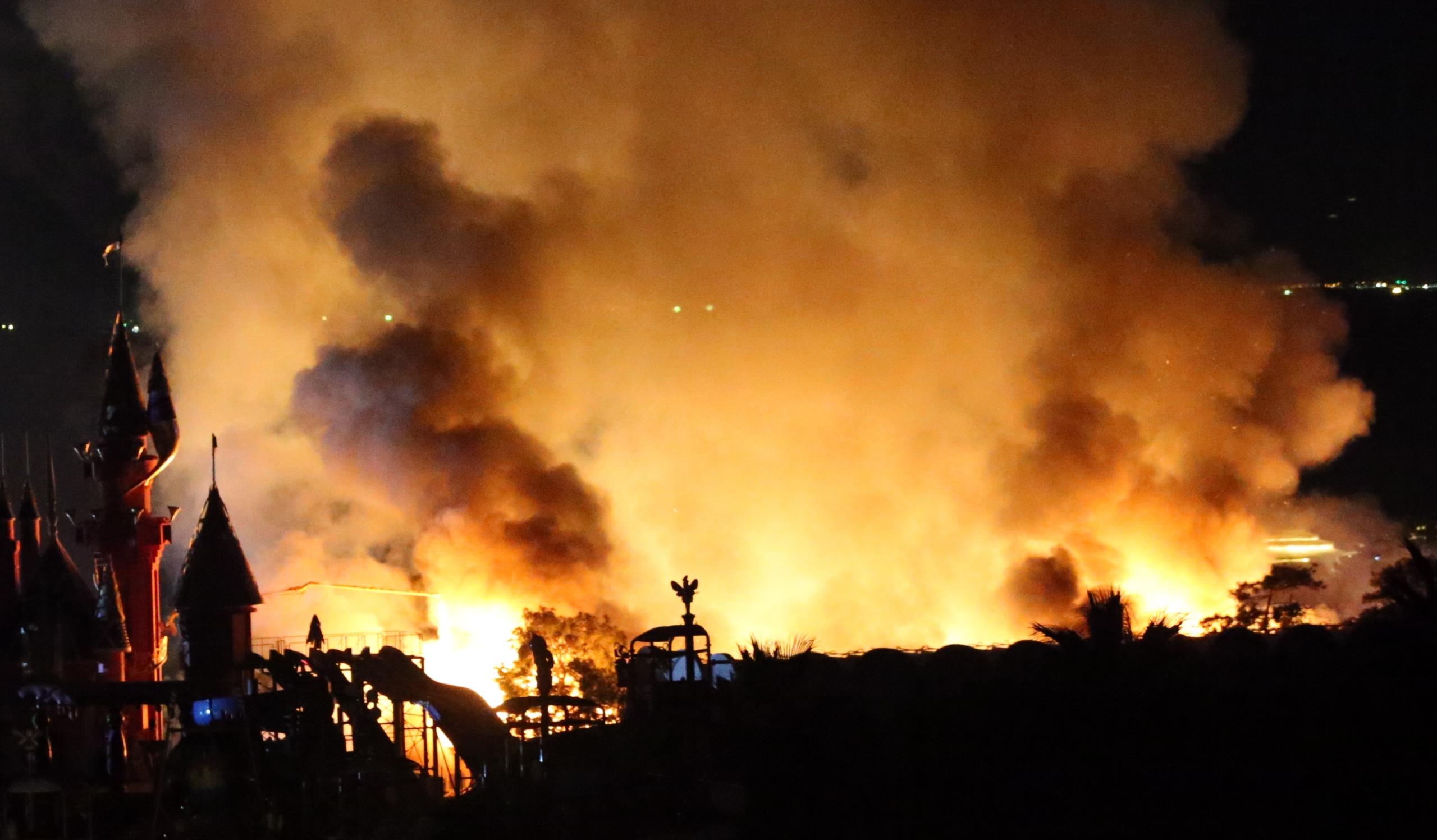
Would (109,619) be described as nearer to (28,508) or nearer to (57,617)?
(57,617)

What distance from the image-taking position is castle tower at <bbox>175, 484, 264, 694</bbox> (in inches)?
1080

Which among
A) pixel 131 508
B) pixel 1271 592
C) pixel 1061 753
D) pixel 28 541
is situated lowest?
pixel 1061 753

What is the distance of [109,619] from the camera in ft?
106

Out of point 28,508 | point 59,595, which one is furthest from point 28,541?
point 59,595

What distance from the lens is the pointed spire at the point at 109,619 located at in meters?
32.0

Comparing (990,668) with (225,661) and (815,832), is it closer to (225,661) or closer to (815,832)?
(815,832)

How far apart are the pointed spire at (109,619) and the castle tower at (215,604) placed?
458 centimetres

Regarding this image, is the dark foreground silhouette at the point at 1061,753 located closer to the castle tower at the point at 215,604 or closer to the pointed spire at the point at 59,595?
the castle tower at the point at 215,604

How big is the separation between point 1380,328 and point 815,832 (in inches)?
2249

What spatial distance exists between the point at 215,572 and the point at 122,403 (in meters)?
9.84

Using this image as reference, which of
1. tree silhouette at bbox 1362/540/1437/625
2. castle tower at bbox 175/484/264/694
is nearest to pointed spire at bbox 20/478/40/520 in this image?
castle tower at bbox 175/484/264/694

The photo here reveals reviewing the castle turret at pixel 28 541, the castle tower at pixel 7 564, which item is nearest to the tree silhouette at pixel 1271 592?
the castle tower at pixel 7 564

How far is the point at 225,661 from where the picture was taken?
2742 centimetres

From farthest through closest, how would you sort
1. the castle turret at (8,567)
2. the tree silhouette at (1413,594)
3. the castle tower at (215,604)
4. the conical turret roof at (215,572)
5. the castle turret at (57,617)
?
the castle turret at (8,567) < the castle turret at (57,617) < the conical turret roof at (215,572) < the castle tower at (215,604) < the tree silhouette at (1413,594)
